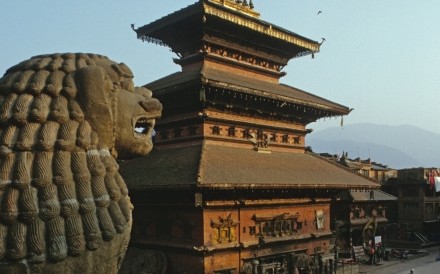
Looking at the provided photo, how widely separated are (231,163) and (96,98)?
1160 centimetres

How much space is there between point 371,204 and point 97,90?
3058cm

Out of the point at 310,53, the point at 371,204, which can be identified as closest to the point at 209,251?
the point at 310,53

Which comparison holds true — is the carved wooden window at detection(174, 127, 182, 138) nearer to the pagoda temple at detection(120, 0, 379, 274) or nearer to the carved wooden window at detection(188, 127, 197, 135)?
the pagoda temple at detection(120, 0, 379, 274)

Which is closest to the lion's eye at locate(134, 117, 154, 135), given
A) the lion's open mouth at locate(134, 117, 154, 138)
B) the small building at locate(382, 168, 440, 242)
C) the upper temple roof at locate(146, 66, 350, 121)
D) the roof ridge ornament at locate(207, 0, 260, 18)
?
the lion's open mouth at locate(134, 117, 154, 138)

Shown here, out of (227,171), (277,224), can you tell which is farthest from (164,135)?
(277,224)

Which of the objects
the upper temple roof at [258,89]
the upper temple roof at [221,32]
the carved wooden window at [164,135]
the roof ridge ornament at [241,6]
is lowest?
the carved wooden window at [164,135]

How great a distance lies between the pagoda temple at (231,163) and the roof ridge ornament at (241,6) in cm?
7

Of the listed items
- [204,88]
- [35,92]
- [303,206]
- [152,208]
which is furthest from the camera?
[303,206]

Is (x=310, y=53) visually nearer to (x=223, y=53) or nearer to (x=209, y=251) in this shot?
(x=223, y=53)

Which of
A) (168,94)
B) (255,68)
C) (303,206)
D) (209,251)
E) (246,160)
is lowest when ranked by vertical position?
(209,251)

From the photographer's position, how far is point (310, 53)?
2302 centimetres

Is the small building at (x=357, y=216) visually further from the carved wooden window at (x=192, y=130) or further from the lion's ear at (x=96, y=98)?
the lion's ear at (x=96, y=98)

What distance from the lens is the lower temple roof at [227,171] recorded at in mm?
14109

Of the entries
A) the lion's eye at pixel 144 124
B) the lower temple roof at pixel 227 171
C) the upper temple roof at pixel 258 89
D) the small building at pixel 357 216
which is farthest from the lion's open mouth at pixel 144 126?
the small building at pixel 357 216
